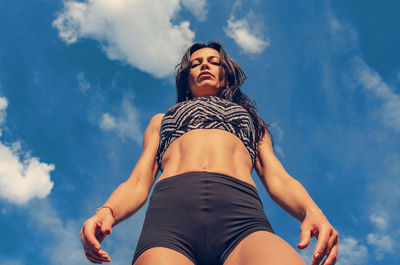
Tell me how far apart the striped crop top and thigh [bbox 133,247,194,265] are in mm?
1611

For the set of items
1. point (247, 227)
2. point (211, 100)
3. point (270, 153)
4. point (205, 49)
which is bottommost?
point (247, 227)

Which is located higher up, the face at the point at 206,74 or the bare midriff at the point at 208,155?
the face at the point at 206,74

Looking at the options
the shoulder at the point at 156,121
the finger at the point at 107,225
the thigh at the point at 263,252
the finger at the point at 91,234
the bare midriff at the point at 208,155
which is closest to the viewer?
the thigh at the point at 263,252

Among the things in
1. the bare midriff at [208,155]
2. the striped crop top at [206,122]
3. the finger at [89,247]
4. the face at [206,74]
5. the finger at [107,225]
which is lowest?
the finger at [89,247]

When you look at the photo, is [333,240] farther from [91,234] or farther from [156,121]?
[156,121]

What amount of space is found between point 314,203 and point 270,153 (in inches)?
52.6

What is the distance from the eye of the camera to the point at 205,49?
5895 mm

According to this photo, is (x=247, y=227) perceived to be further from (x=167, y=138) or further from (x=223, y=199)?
(x=167, y=138)

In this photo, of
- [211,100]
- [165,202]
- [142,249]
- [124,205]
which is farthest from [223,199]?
[211,100]

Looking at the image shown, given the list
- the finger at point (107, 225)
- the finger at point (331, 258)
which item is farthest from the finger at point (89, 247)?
the finger at point (331, 258)

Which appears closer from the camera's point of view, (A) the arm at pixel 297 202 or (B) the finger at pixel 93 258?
(A) the arm at pixel 297 202

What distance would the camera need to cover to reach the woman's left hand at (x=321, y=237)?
8.53 ft

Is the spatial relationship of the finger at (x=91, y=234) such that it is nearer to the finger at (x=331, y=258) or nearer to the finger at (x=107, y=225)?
the finger at (x=107, y=225)

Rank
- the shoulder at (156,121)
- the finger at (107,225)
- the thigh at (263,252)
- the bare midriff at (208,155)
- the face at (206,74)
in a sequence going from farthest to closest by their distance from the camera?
the face at (206,74) < the shoulder at (156,121) < the bare midriff at (208,155) < the finger at (107,225) < the thigh at (263,252)
